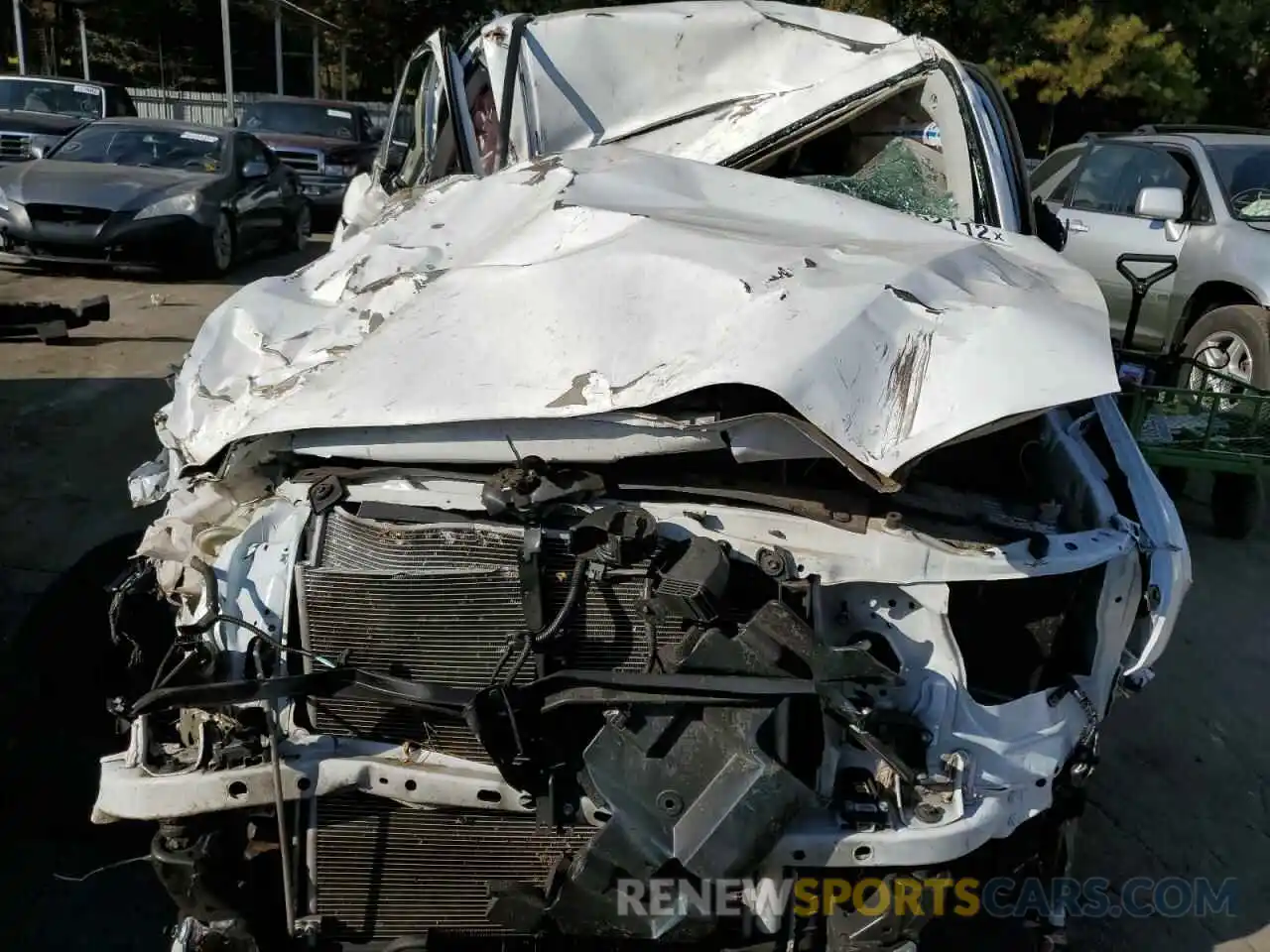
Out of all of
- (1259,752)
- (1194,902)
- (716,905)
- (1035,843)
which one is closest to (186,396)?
(716,905)

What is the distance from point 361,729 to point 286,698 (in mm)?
162

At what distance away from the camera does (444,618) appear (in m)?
2.12

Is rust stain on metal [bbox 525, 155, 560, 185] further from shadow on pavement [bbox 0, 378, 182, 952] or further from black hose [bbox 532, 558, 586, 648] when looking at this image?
shadow on pavement [bbox 0, 378, 182, 952]

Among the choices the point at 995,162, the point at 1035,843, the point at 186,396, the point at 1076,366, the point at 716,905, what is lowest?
the point at 1035,843

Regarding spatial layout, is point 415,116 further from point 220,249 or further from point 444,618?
point 220,249

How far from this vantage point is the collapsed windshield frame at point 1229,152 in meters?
6.72

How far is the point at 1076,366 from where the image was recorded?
7.19 feet

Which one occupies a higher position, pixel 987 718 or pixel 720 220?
pixel 720 220

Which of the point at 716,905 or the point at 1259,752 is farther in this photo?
the point at 1259,752

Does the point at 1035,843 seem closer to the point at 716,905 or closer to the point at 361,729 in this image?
the point at 716,905

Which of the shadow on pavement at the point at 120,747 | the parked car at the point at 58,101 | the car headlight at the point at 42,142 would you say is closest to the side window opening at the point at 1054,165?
the shadow on pavement at the point at 120,747

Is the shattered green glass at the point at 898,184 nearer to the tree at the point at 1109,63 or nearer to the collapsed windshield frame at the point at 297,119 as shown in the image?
the collapsed windshield frame at the point at 297,119

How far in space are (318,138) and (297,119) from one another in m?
0.59

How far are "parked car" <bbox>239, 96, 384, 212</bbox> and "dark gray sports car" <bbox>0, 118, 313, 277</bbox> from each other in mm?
3024
